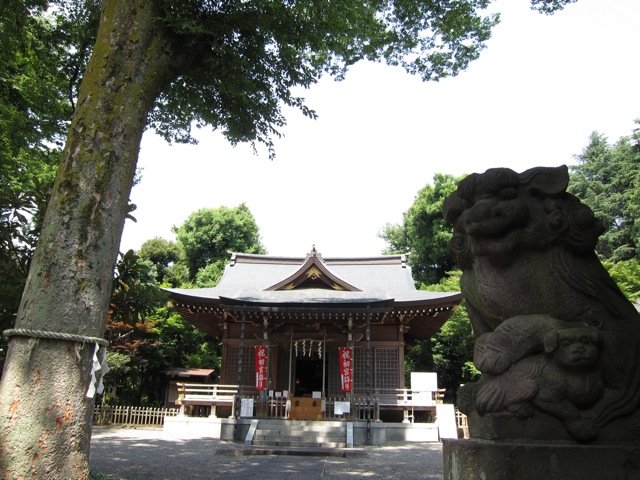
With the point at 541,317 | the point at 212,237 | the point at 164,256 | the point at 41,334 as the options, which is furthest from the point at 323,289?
the point at 164,256

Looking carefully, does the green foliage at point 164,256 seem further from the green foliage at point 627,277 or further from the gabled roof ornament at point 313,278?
the green foliage at point 627,277

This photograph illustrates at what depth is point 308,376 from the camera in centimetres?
1680

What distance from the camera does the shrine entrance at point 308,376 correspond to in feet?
54.4

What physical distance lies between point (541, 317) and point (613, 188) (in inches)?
1280

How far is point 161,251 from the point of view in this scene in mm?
32875

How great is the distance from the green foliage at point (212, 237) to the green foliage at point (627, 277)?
908 inches

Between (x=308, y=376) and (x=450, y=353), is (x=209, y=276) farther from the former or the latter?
(x=450, y=353)

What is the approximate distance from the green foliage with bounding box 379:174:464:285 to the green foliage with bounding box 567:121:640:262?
8.45 m

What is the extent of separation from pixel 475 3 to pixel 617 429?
7.52m

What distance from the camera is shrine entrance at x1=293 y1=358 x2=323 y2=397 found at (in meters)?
16.6

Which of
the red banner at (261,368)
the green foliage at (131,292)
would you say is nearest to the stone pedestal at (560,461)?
the green foliage at (131,292)

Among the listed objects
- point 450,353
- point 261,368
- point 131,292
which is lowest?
point 261,368

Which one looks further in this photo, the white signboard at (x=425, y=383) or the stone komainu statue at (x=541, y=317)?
the white signboard at (x=425, y=383)

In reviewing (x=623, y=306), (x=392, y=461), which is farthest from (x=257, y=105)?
(x=392, y=461)
